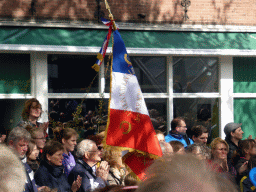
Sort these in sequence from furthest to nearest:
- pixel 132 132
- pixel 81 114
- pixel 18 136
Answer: pixel 81 114 < pixel 18 136 < pixel 132 132

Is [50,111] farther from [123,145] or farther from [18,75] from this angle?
[123,145]

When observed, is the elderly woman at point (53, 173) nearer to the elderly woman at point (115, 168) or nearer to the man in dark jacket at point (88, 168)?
the man in dark jacket at point (88, 168)

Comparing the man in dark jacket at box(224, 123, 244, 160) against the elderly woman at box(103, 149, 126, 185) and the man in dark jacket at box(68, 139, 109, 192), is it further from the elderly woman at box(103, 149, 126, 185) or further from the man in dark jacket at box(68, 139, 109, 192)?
the man in dark jacket at box(68, 139, 109, 192)

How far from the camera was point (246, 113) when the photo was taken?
8.48 m

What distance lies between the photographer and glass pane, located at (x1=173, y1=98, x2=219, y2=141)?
8336mm

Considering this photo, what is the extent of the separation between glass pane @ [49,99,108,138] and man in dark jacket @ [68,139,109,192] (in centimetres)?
278

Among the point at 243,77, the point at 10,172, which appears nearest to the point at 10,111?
the point at 243,77

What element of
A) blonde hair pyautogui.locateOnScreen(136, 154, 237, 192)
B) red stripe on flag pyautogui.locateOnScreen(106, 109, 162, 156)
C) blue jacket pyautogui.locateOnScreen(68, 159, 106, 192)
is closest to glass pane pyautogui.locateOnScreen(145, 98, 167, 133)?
blue jacket pyautogui.locateOnScreen(68, 159, 106, 192)

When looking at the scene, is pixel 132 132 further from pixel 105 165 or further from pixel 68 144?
pixel 68 144

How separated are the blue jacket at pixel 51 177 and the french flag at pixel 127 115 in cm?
81

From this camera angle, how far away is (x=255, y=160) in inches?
166

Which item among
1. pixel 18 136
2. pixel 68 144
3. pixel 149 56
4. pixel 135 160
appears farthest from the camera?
pixel 149 56

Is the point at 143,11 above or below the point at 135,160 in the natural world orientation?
above

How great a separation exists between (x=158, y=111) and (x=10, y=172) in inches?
277
